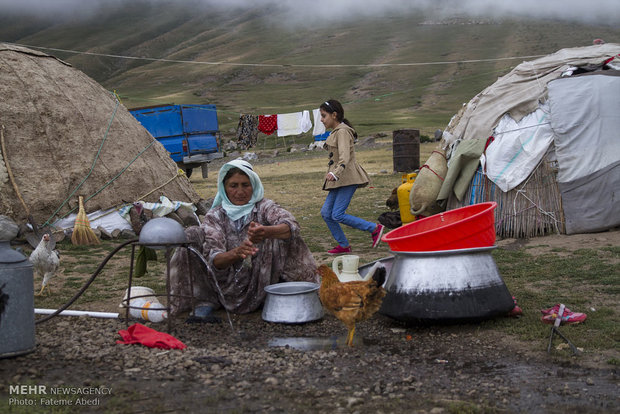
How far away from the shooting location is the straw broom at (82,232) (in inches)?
312

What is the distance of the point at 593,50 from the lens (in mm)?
7695

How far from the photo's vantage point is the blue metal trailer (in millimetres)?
16859

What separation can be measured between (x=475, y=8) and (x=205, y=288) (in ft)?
520

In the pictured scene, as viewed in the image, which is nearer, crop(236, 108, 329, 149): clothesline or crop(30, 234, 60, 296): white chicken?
crop(30, 234, 60, 296): white chicken

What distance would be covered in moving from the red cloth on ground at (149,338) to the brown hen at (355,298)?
0.92 meters

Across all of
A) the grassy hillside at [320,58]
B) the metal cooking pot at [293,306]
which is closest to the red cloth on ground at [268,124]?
the grassy hillside at [320,58]

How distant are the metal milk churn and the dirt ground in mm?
93

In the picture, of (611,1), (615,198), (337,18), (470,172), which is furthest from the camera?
(337,18)

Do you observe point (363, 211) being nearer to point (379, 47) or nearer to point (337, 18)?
point (379, 47)

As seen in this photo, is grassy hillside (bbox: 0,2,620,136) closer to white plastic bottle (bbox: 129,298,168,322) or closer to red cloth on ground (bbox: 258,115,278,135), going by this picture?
red cloth on ground (bbox: 258,115,278,135)

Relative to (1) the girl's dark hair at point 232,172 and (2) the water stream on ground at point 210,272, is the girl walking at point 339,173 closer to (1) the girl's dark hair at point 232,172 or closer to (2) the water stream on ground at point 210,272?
(1) the girl's dark hair at point 232,172

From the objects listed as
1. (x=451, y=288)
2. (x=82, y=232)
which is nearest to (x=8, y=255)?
(x=451, y=288)

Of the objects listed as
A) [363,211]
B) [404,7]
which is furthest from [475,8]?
[363,211]

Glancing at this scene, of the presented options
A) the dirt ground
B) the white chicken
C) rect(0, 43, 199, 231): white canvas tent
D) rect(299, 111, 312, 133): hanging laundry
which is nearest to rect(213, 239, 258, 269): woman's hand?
the dirt ground
